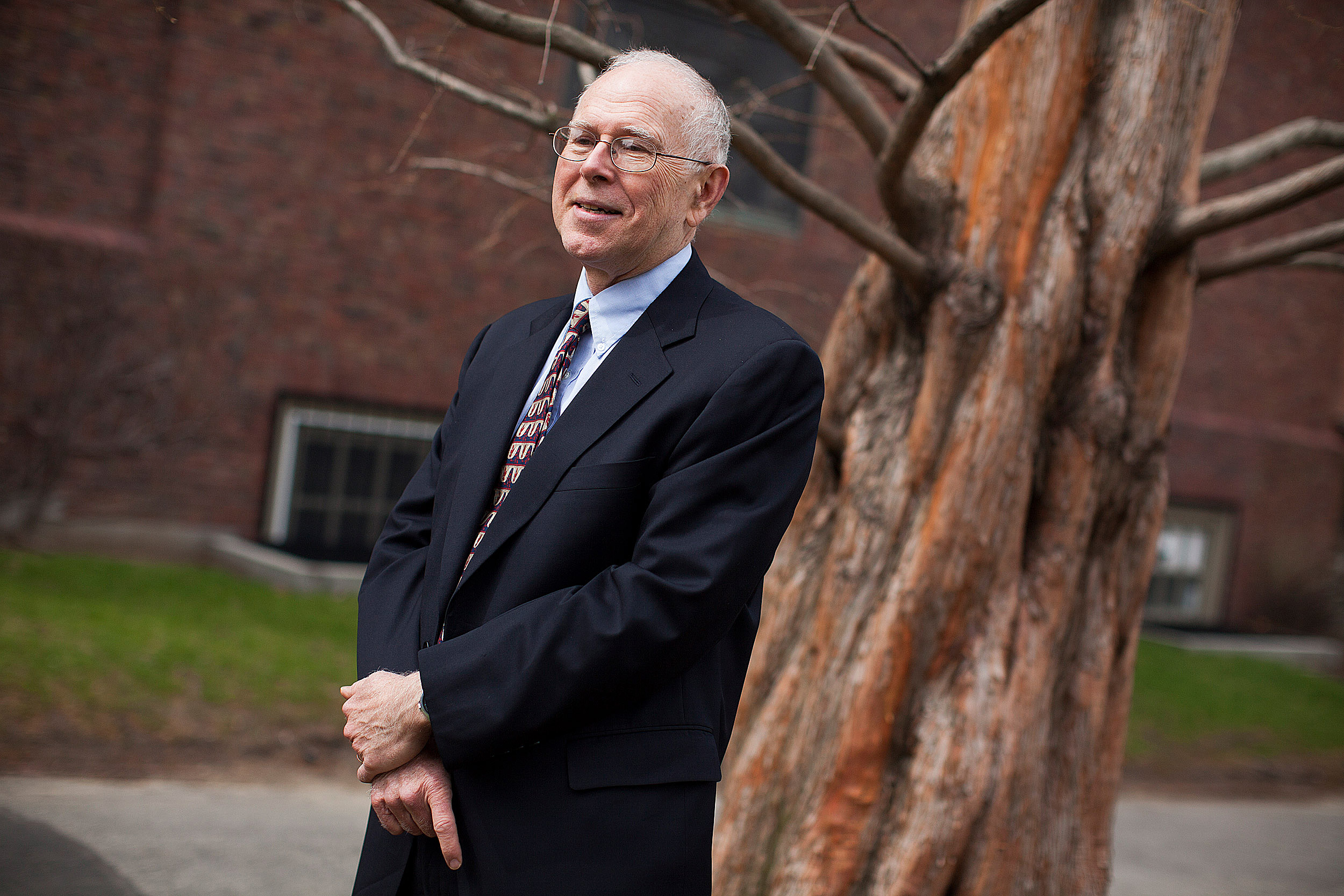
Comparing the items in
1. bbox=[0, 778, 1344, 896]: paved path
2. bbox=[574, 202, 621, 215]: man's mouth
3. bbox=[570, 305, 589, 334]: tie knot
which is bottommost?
bbox=[0, 778, 1344, 896]: paved path

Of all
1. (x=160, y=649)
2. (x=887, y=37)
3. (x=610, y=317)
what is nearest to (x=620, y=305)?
(x=610, y=317)

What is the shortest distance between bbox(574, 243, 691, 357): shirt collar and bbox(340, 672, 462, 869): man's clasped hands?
2.38 ft

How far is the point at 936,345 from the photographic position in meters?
3.57

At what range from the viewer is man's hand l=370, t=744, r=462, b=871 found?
190cm

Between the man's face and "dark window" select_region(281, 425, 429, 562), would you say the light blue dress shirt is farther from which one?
"dark window" select_region(281, 425, 429, 562)

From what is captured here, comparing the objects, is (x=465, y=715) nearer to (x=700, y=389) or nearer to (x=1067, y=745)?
(x=700, y=389)

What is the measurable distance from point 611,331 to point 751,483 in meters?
0.45

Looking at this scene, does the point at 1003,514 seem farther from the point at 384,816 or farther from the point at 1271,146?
the point at 384,816

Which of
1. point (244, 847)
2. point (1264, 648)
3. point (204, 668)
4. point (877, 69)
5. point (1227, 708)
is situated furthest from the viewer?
point (1264, 648)

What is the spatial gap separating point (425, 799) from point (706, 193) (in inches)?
50.4

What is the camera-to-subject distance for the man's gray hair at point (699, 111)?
2.13 m

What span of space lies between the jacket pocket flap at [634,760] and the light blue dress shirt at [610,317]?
0.61 m

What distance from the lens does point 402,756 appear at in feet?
6.23

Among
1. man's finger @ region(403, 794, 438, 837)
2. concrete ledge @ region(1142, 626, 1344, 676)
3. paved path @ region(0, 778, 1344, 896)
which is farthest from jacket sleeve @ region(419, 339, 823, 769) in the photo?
concrete ledge @ region(1142, 626, 1344, 676)
